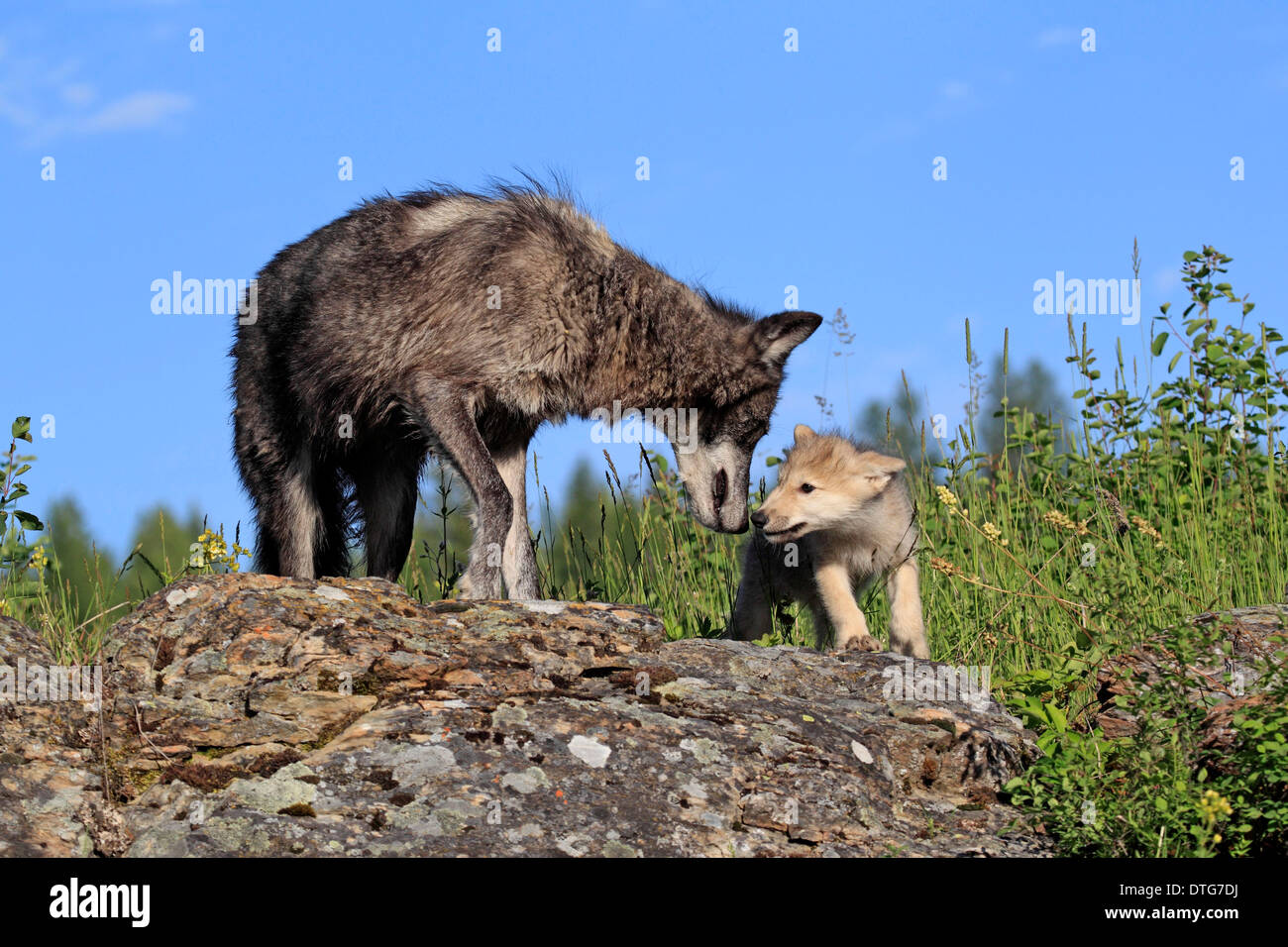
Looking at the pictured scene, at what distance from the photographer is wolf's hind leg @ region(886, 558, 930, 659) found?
19.1 ft

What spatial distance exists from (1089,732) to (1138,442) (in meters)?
3.70

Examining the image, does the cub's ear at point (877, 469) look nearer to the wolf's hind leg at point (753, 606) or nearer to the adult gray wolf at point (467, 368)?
the wolf's hind leg at point (753, 606)

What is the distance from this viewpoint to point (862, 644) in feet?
17.7

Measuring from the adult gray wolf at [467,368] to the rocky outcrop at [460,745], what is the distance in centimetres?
173

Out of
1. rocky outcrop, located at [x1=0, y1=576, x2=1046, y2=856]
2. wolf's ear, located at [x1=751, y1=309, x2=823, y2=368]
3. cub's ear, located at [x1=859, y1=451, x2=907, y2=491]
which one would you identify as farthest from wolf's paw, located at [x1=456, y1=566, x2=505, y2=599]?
wolf's ear, located at [x1=751, y1=309, x2=823, y2=368]

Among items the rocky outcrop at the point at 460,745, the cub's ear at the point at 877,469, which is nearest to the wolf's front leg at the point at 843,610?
the cub's ear at the point at 877,469

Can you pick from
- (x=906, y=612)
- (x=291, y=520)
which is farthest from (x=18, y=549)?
(x=906, y=612)

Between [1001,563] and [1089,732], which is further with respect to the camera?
[1001,563]

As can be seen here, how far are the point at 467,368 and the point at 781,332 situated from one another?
1891 millimetres

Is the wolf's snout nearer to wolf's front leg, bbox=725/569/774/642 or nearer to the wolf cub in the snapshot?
wolf's front leg, bbox=725/569/774/642

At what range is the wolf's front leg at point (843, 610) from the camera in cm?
544
